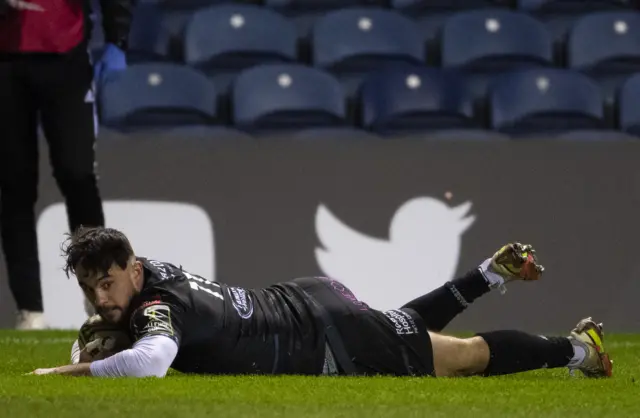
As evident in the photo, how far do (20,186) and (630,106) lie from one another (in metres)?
3.35

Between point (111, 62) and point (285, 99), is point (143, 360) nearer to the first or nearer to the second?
point (111, 62)

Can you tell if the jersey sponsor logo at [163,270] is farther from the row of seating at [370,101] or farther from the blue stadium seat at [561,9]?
the blue stadium seat at [561,9]

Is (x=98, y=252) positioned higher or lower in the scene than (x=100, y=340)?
higher

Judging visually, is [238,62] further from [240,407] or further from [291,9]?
[240,407]

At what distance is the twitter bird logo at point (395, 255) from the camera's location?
7.23 m

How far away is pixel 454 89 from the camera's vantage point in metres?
7.91

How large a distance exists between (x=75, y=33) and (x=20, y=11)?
0.26m

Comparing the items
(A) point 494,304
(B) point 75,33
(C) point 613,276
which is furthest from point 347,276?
(B) point 75,33

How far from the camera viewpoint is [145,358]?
418 cm

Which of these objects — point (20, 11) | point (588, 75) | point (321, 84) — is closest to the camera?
point (20, 11)

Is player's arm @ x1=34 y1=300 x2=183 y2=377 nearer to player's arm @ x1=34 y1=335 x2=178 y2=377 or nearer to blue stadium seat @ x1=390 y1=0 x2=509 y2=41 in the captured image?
player's arm @ x1=34 y1=335 x2=178 y2=377

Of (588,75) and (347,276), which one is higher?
(588,75)

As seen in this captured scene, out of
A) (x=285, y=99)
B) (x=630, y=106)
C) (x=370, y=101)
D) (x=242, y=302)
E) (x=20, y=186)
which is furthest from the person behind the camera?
(x=630, y=106)

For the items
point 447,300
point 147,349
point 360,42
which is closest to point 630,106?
point 360,42
